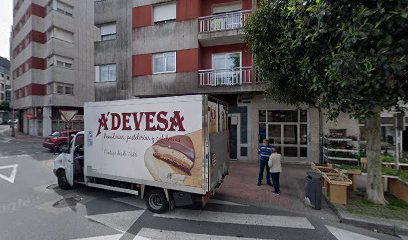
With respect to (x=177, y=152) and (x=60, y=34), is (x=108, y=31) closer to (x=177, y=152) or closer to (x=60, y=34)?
(x=60, y=34)

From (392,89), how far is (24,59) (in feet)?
114

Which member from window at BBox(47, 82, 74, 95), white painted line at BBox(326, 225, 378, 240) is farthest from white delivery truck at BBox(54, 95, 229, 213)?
window at BBox(47, 82, 74, 95)

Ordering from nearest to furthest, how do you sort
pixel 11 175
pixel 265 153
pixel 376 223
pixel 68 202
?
pixel 376 223
pixel 68 202
pixel 265 153
pixel 11 175

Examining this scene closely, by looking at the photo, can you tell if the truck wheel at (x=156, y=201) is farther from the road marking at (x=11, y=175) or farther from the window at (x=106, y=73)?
the window at (x=106, y=73)

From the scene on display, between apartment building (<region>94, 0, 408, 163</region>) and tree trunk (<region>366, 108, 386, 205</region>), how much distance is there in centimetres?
547

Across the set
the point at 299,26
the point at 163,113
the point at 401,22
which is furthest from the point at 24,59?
the point at 401,22

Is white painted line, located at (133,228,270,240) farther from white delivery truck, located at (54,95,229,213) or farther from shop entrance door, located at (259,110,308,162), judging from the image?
shop entrance door, located at (259,110,308,162)

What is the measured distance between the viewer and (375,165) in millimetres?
5883

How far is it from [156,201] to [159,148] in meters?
1.40

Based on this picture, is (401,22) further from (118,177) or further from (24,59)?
(24,59)

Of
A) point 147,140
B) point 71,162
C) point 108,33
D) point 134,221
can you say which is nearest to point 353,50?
point 147,140

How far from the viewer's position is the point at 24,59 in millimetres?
27250

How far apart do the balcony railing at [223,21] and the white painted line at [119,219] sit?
9.51 metres

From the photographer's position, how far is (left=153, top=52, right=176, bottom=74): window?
12.7 metres
